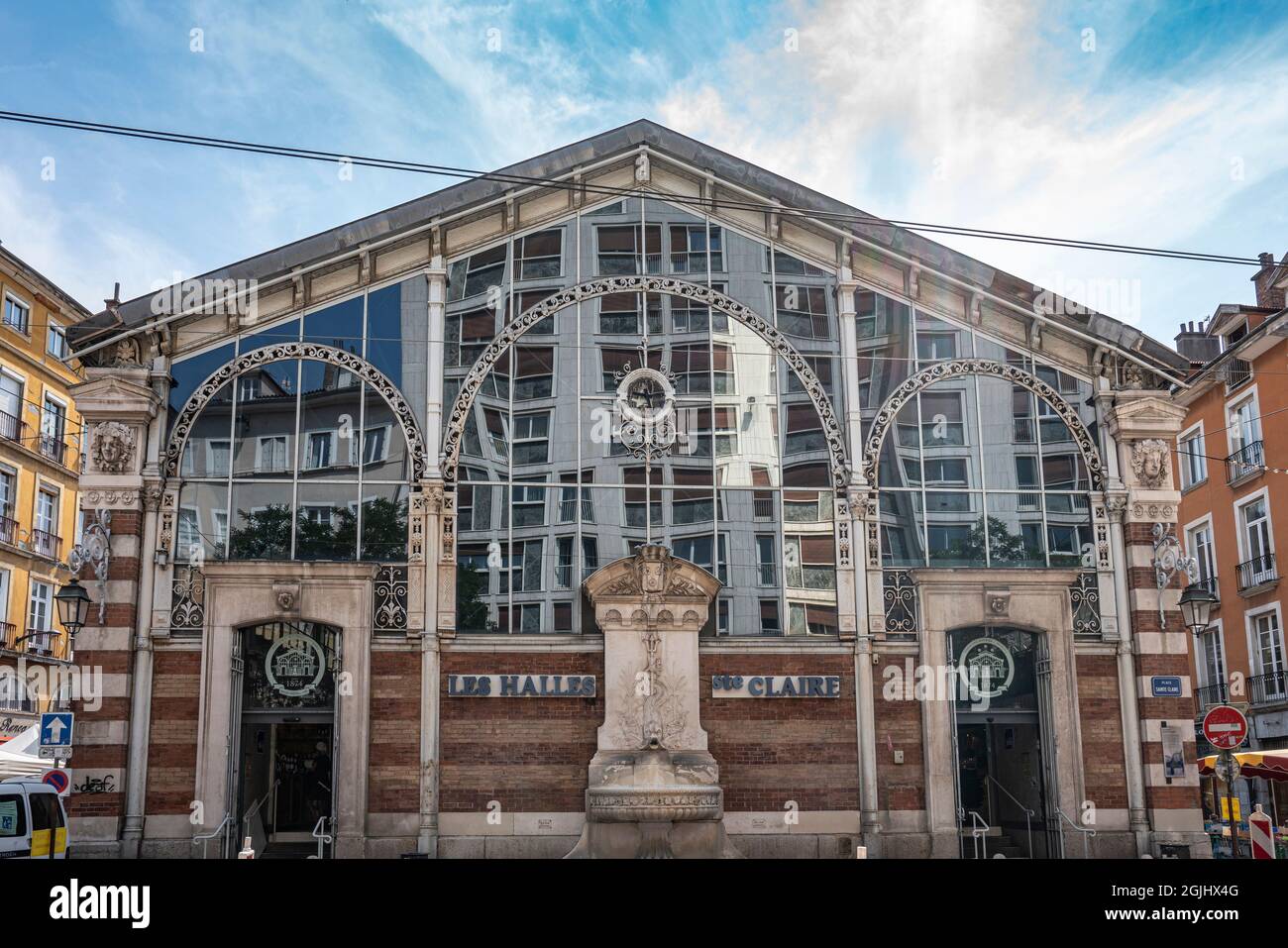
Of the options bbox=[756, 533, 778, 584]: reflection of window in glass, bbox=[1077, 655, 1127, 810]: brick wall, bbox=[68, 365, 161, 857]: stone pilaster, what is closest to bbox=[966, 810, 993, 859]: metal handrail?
bbox=[1077, 655, 1127, 810]: brick wall

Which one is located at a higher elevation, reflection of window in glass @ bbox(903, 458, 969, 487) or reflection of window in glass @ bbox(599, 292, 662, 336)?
reflection of window in glass @ bbox(599, 292, 662, 336)

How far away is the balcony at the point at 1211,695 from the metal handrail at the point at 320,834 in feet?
101

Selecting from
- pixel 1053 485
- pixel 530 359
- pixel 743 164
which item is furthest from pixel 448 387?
pixel 1053 485

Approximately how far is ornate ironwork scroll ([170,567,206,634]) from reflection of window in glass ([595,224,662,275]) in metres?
9.35

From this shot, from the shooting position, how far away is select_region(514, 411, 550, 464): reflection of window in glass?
76.5ft

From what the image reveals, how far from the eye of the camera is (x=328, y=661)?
22.5 m

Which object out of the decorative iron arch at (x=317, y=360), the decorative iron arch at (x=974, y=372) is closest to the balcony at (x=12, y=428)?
the decorative iron arch at (x=317, y=360)

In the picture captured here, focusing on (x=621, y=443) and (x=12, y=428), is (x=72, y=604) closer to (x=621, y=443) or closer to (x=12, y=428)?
(x=621, y=443)

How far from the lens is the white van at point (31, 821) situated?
17656mm

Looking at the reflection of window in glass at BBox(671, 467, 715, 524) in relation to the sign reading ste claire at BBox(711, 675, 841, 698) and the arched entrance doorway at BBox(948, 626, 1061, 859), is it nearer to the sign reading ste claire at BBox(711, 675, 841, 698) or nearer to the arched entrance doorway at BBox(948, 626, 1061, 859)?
the sign reading ste claire at BBox(711, 675, 841, 698)

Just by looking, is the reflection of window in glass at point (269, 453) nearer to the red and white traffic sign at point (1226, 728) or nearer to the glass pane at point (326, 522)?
the glass pane at point (326, 522)

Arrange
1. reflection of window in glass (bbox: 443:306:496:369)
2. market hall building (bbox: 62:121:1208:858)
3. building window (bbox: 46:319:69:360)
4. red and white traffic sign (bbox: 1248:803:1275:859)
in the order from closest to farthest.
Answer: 1. red and white traffic sign (bbox: 1248:803:1275:859)
2. market hall building (bbox: 62:121:1208:858)
3. reflection of window in glass (bbox: 443:306:496:369)
4. building window (bbox: 46:319:69:360)

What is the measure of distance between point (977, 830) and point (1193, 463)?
25505mm
